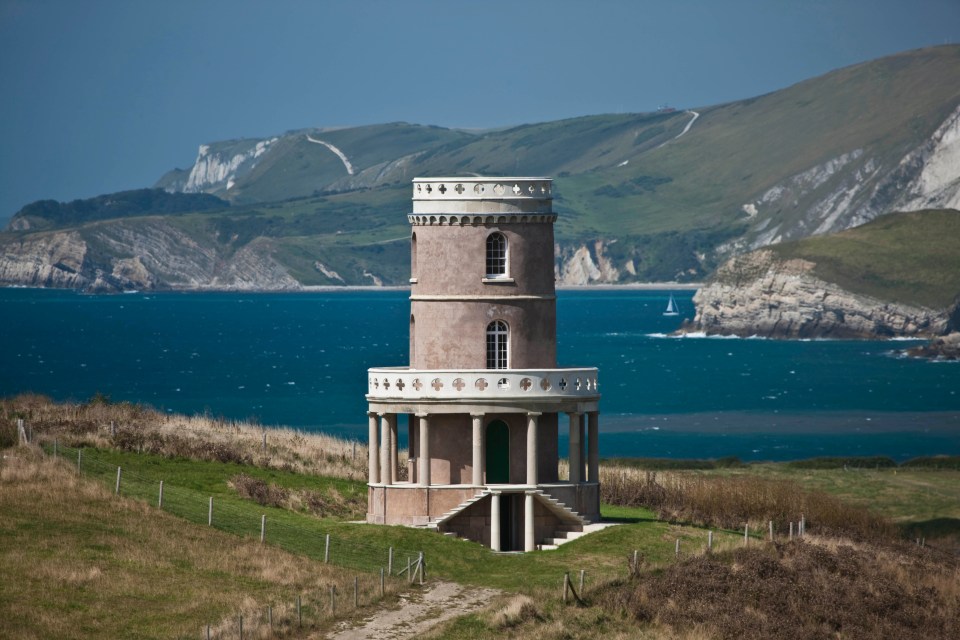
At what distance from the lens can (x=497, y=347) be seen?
178 ft

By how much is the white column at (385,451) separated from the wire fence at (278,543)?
2175 millimetres

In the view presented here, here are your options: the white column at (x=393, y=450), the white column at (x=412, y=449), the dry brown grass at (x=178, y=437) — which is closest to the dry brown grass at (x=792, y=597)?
the white column at (x=412, y=449)

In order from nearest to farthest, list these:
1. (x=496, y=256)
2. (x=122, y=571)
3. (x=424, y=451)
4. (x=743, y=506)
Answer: (x=122, y=571) → (x=424, y=451) → (x=496, y=256) → (x=743, y=506)

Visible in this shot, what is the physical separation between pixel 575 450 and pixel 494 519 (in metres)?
3.17

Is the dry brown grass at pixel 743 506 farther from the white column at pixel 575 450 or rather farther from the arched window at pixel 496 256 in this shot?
the arched window at pixel 496 256

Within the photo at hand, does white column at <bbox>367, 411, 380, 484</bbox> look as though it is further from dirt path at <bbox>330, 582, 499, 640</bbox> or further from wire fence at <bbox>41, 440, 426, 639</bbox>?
dirt path at <bbox>330, 582, 499, 640</bbox>

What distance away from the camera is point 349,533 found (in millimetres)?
50406

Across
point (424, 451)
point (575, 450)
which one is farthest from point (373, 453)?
point (575, 450)

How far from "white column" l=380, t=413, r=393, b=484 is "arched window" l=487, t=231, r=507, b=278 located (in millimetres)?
4804

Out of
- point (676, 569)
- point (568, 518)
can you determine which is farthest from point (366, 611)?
point (568, 518)

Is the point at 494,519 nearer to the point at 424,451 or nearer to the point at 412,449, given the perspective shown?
the point at 424,451

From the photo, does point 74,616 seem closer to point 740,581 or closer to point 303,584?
point 303,584

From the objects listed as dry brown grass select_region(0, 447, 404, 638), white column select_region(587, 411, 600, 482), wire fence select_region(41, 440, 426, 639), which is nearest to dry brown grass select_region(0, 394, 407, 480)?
wire fence select_region(41, 440, 426, 639)

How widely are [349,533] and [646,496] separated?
Answer: 47.5 feet
